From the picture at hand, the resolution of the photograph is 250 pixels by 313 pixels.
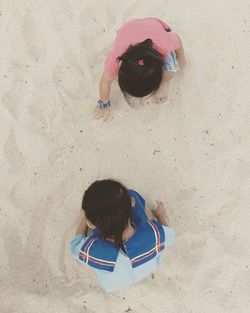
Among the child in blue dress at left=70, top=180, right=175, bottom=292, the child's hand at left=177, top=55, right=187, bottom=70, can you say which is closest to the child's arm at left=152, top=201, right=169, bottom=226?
the child in blue dress at left=70, top=180, right=175, bottom=292

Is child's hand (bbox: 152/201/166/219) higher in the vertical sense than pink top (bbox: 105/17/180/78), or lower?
lower

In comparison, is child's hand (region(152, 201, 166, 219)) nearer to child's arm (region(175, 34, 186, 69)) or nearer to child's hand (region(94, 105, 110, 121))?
child's hand (region(94, 105, 110, 121))

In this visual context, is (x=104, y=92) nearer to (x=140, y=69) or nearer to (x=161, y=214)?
(x=140, y=69)

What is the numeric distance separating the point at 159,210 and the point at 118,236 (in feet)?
0.96

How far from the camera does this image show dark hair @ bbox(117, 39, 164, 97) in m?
1.05

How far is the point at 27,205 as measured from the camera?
136cm

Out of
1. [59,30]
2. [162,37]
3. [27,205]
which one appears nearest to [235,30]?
[162,37]

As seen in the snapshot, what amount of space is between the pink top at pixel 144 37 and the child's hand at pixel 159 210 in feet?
1.42

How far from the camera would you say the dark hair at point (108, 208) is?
1037 millimetres

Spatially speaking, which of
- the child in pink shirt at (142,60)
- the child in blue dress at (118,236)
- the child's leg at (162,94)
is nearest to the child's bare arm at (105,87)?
the child in pink shirt at (142,60)

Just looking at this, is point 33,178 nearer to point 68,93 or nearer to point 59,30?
point 68,93

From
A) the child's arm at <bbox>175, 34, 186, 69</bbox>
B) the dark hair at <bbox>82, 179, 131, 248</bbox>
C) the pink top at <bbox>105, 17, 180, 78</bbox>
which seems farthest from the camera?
the child's arm at <bbox>175, 34, 186, 69</bbox>

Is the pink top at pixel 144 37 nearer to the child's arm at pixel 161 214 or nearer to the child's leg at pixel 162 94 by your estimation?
the child's leg at pixel 162 94

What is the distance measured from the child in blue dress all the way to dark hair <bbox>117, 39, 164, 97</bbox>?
246mm
